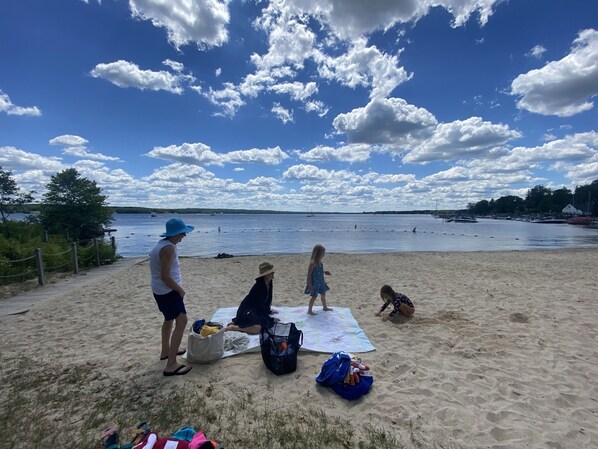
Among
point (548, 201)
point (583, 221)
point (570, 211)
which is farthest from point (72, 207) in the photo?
point (548, 201)

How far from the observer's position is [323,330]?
18.0 ft

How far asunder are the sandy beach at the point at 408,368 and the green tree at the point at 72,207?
12655mm

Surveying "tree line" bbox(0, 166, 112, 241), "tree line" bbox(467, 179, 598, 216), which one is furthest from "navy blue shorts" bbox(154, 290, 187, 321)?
"tree line" bbox(467, 179, 598, 216)

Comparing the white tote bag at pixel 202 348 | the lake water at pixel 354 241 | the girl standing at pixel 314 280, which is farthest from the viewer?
the lake water at pixel 354 241

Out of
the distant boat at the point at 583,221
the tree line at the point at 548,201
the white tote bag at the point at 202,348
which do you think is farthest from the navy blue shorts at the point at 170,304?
the tree line at the point at 548,201

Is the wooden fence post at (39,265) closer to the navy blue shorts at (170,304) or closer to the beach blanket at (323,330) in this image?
the beach blanket at (323,330)

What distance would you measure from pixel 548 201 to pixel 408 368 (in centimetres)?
14464

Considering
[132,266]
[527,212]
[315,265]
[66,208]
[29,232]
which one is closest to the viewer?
[315,265]

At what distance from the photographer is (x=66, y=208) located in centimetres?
1839

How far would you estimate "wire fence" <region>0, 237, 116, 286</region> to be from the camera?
9750mm

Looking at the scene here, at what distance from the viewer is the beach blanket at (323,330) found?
186 inches

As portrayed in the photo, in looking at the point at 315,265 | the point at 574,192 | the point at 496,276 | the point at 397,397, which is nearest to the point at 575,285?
the point at 496,276

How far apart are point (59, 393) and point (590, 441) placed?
17.1ft

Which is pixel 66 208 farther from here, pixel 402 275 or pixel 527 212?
pixel 527 212
